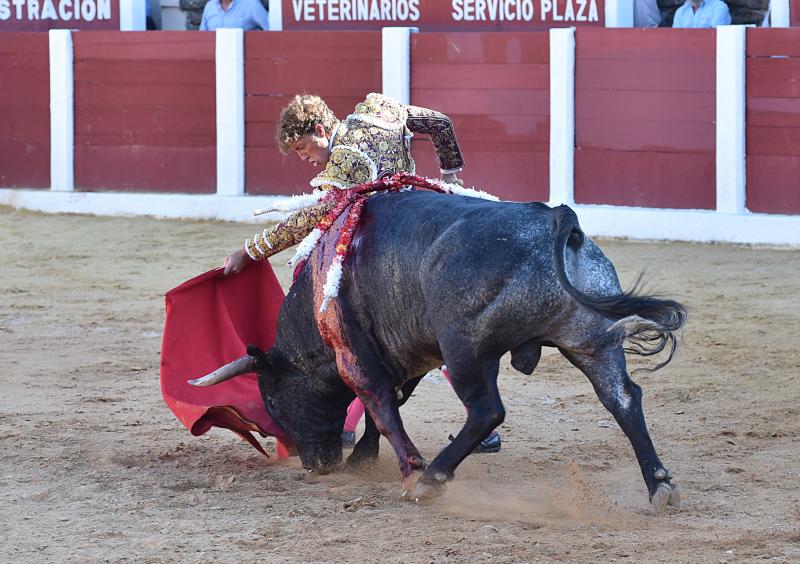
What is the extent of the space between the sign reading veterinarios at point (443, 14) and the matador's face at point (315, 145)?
15.0 ft

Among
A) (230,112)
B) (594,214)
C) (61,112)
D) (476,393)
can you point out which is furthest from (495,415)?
(61,112)

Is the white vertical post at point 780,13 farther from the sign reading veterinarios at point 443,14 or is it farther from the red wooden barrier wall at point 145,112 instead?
the red wooden barrier wall at point 145,112

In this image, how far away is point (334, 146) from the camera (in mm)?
3430

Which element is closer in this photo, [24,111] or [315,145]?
[315,145]

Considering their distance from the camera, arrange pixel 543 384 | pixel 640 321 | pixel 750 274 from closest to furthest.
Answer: pixel 640 321 → pixel 543 384 → pixel 750 274

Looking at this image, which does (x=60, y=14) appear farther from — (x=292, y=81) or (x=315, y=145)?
(x=315, y=145)

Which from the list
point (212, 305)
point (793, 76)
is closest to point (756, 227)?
point (793, 76)

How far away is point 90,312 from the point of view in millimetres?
5676

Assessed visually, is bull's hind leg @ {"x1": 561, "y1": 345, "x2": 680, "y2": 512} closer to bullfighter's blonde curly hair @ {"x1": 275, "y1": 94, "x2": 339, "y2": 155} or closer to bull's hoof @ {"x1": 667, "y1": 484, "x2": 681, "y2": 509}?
bull's hoof @ {"x1": 667, "y1": 484, "x2": 681, "y2": 509}

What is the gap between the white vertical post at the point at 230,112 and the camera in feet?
27.2

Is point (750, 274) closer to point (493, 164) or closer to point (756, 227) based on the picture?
point (756, 227)

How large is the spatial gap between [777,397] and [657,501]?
128 cm

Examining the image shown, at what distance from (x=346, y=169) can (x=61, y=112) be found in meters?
5.80

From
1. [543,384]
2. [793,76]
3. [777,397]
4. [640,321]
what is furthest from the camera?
[793,76]
